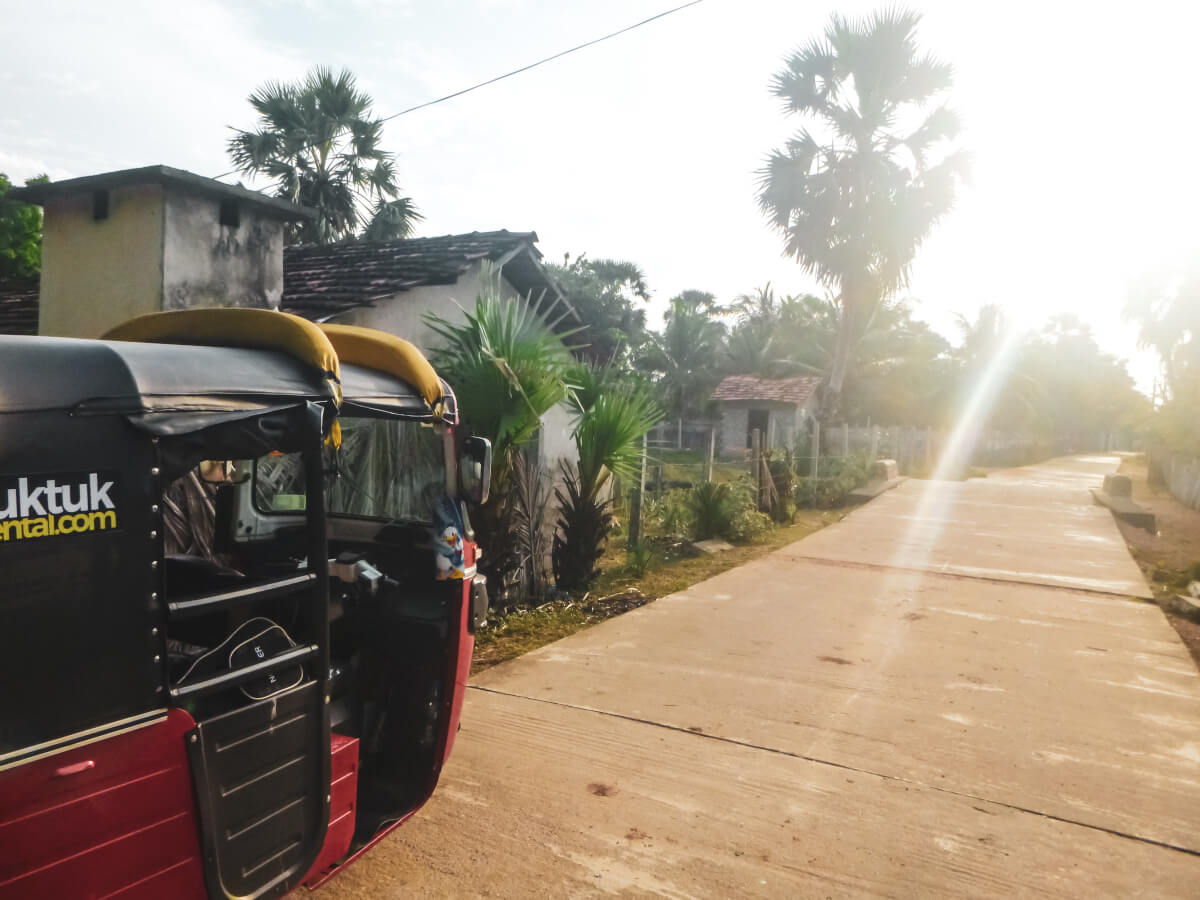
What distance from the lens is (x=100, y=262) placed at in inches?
275

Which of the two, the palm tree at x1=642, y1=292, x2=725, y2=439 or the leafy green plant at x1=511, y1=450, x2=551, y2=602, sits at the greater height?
the palm tree at x1=642, y1=292, x2=725, y2=439

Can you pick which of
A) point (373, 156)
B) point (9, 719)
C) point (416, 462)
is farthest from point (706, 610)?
point (373, 156)

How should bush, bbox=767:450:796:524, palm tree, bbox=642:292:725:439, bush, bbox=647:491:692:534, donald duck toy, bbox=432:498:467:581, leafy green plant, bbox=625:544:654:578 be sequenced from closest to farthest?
donald duck toy, bbox=432:498:467:581 → leafy green plant, bbox=625:544:654:578 → bush, bbox=647:491:692:534 → bush, bbox=767:450:796:524 → palm tree, bbox=642:292:725:439

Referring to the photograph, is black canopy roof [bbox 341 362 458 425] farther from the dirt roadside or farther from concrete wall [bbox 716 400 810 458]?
concrete wall [bbox 716 400 810 458]

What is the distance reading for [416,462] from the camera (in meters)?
4.98

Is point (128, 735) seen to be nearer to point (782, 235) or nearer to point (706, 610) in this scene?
point (706, 610)

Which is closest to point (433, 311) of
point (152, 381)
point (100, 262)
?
point (100, 262)

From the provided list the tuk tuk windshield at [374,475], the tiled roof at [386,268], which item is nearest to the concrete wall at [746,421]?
the tiled roof at [386,268]

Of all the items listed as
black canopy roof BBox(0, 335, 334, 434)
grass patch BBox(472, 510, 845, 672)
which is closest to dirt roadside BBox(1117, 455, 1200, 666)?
grass patch BBox(472, 510, 845, 672)

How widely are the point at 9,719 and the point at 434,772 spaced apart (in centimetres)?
184

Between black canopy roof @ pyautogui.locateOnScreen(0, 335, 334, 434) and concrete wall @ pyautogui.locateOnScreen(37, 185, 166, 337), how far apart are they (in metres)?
4.81

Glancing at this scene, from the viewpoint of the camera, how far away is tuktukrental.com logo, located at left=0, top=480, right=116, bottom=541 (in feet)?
5.91

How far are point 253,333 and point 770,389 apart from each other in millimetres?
28332

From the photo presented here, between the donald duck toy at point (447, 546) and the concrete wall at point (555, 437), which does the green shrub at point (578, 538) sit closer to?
the concrete wall at point (555, 437)
